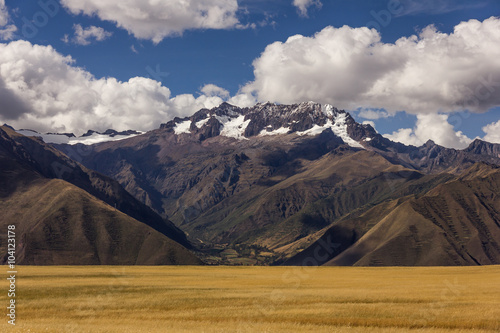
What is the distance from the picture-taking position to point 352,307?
66.9m

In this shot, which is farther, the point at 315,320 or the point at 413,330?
the point at 315,320

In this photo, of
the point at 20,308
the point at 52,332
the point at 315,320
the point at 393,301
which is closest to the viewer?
the point at 52,332

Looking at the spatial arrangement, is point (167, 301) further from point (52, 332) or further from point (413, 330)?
point (413, 330)

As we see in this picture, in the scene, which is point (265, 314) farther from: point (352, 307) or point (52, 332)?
point (52, 332)

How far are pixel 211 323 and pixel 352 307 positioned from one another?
21.6 m

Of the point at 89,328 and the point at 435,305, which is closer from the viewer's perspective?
the point at 89,328

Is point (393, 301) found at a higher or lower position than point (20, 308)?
lower

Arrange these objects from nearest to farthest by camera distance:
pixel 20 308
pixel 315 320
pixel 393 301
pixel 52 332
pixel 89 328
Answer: pixel 52 332 < pixel 89 328 < pixel 315 320 < pixel 20 308 < pixel 393 301

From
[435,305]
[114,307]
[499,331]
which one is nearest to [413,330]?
[499,331]

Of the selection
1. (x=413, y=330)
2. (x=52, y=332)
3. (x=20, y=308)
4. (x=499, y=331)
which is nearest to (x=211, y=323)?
(x=52, y=332)

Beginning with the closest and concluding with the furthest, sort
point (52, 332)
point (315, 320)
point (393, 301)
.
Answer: point (52, 332), point (315, 320), point (393, 301)

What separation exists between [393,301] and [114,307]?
4235cm

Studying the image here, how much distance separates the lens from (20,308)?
66125 millimetres

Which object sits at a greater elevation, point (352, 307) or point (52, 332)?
point (52, 332)
